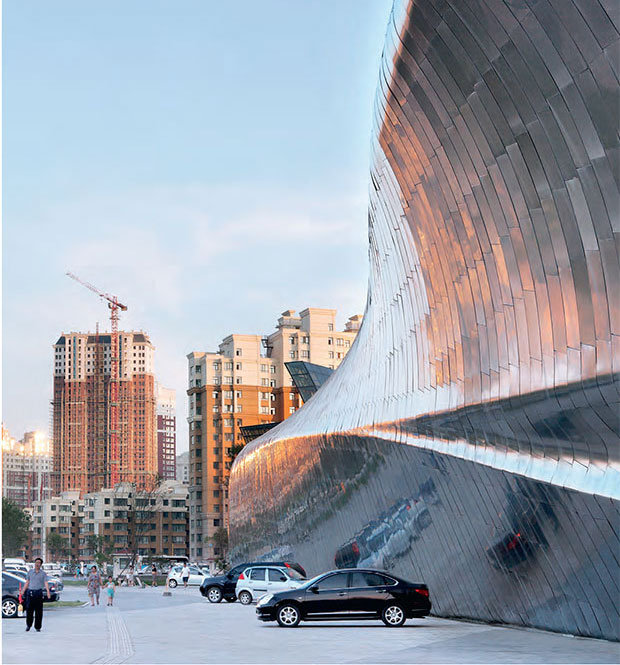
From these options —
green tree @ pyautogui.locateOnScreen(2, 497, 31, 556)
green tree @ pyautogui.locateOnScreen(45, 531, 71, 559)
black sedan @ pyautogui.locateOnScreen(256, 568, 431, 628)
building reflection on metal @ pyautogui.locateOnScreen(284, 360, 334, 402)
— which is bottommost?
green tree @ pyautogui.locateOnScreen(45, 531, 71, 559)

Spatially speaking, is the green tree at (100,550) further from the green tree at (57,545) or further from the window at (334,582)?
the window at (334,582)

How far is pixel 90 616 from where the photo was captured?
29297 millimetres

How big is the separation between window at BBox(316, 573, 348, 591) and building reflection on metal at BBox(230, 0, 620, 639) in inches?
98.6

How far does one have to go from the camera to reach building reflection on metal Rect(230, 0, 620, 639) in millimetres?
13711

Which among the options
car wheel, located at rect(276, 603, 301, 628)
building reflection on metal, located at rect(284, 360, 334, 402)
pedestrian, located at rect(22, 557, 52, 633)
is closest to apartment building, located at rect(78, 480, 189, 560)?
building reflection on metal, located at rect(284, 360, 334, 402)

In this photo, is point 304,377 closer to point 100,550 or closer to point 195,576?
point 195,576

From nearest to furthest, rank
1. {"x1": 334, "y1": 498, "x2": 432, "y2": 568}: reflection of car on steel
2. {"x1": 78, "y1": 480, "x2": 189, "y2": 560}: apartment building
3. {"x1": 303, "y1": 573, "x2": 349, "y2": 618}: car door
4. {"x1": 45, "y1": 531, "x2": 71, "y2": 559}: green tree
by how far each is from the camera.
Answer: {"x1": 303, "y1": 573, "x2": 349, "y2": 618}: car door → {"x1": 334, "y1": 498, "x2": 432, "y2": 568}: reflection of car on steel → {"x1": 78, "y1": 480, "x2": 189, "y2": 560}: apartment building → {"x1": 45, "y1": 531, "x2": 71, "y2": 559}: green tree

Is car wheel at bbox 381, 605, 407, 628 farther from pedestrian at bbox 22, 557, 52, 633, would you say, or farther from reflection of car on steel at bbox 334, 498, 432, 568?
pedestrian at bbox 22, 557, 52, 633

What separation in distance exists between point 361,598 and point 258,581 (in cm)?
1350

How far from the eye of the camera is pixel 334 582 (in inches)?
846

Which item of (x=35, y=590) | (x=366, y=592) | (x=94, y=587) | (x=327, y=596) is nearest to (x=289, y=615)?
(x=327, y=596)

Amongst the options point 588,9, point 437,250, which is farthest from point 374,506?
point 588,9

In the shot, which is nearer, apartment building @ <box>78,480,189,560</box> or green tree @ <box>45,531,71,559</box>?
apartment building @ <box>78,480,189,560</box>

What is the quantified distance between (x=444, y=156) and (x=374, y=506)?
13.7m
